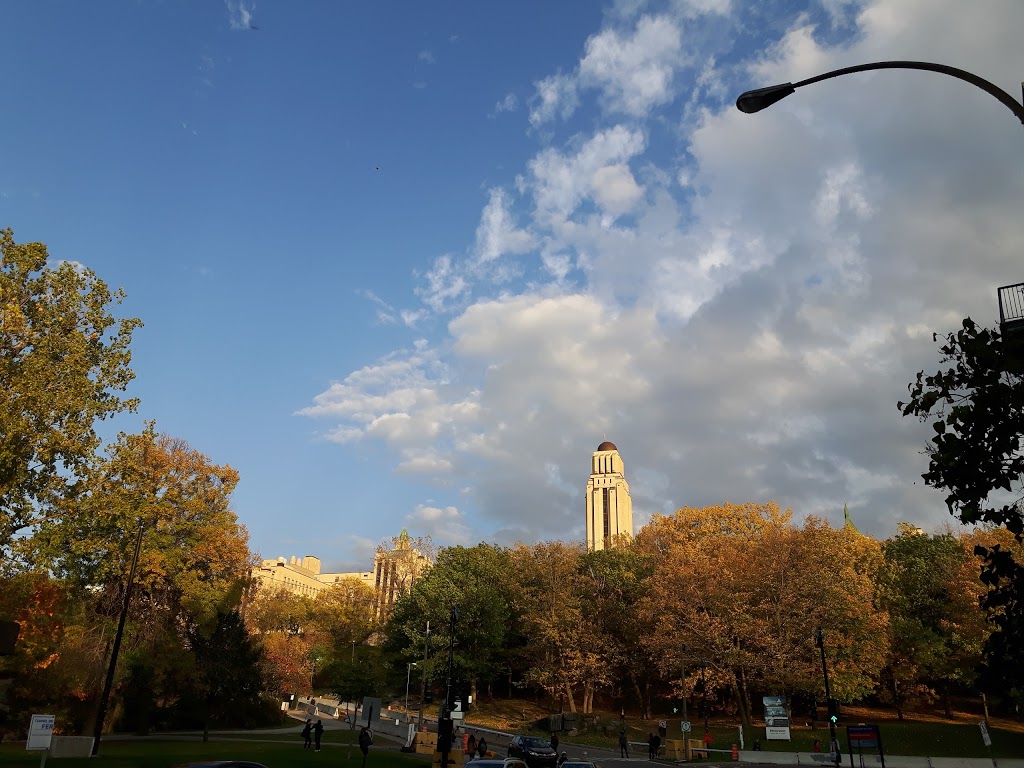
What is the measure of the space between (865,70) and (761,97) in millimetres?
1168

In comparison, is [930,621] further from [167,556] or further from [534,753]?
[167,556]

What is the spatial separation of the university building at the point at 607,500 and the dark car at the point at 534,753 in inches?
4784

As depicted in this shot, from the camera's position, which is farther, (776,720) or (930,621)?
(930,621)

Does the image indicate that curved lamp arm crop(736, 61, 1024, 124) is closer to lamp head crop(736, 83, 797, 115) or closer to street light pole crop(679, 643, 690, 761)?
lamp head crop(736, 83, 797, 115)

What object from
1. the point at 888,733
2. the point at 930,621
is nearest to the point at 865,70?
the point at 888,733

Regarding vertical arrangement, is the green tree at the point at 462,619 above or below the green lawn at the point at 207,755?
above

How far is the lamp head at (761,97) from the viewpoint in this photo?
8.38 metres

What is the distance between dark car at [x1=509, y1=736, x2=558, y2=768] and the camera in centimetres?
3250

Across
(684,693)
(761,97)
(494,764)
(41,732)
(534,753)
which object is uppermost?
(761,97)

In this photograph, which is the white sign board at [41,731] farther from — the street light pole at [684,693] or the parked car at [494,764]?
the street light pole at [684,693]

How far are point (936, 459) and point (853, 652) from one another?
4832 centimetres

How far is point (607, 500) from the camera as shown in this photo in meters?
166

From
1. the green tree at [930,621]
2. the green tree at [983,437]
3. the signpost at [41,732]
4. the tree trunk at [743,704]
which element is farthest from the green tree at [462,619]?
the green tree at [983,437]

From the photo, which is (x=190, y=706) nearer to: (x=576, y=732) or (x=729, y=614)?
(x=576, y=732)
